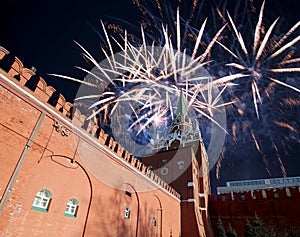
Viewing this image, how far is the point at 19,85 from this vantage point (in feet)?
22.6

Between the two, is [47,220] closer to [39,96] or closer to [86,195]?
[86,195]

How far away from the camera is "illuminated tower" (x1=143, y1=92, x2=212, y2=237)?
19.2 m

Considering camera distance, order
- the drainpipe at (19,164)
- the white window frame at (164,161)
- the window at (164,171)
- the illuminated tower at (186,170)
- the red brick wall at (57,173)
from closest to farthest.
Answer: the drainpipe at (19,164)
the red brick wall at (57,173)
the illuminated tower at (186,170)
the window at (164,171)
the white window frame at (164,161)

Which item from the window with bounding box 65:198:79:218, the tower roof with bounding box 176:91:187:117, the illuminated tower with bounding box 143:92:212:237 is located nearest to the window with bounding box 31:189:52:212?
the window with bounding box 65:198:79:218

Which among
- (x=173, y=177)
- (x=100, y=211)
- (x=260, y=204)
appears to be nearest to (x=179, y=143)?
(x=173, y=177)

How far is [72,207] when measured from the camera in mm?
8320

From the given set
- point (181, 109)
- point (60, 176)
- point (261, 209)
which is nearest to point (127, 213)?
point (60, 176)

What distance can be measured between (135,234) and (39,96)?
1020 cm

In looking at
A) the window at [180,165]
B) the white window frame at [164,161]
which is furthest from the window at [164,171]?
the window at [180,165]

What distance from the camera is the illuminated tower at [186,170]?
1920 centimetres

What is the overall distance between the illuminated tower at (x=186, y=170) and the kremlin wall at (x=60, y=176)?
15.5 feet

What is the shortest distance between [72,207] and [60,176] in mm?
1595

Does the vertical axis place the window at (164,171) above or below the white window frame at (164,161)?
below

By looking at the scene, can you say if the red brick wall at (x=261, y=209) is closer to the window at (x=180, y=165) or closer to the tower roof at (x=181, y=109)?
the window at (x=180, y=165)
